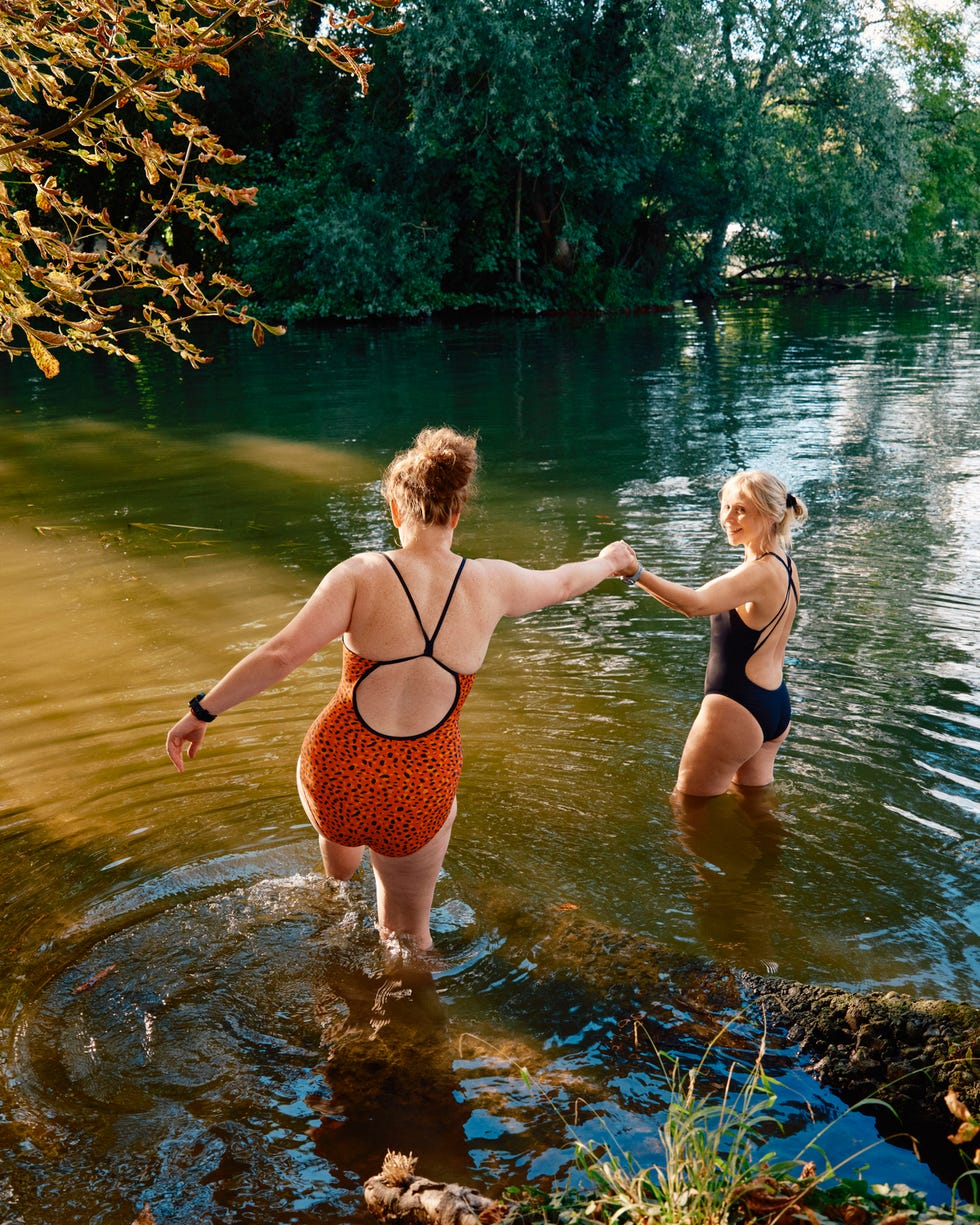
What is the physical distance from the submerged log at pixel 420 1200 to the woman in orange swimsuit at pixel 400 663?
1095 mm

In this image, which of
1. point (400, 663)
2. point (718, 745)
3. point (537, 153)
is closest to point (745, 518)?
point (718, 745)

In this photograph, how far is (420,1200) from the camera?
9.34ft

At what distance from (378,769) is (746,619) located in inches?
80.7

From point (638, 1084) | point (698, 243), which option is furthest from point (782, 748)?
point (698, 243)

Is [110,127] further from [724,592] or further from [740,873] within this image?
[740,873]

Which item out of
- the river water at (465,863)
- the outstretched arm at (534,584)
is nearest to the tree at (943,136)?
the river water at (465,863)

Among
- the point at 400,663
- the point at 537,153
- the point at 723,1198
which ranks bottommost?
the point at 723,1198

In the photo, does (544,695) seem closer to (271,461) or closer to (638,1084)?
(638,1084)

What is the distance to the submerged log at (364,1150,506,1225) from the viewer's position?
2.74m

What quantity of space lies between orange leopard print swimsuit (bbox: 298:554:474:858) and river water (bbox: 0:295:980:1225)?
702 mm

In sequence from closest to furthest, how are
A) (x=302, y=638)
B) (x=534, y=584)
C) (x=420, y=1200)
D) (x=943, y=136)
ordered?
(x=420, y=1200), (x=302, y=638), (x=534, y=584), (x=943, y=136)

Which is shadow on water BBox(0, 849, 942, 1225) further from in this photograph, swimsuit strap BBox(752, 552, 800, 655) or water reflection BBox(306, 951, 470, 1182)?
swimsuit strap BBox(752, 552, 800, 655)

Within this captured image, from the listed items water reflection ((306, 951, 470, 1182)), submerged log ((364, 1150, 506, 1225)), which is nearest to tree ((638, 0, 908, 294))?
water reflection ((306, 951, 470, 1182))

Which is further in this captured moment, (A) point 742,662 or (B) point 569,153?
(B) point 569,153
